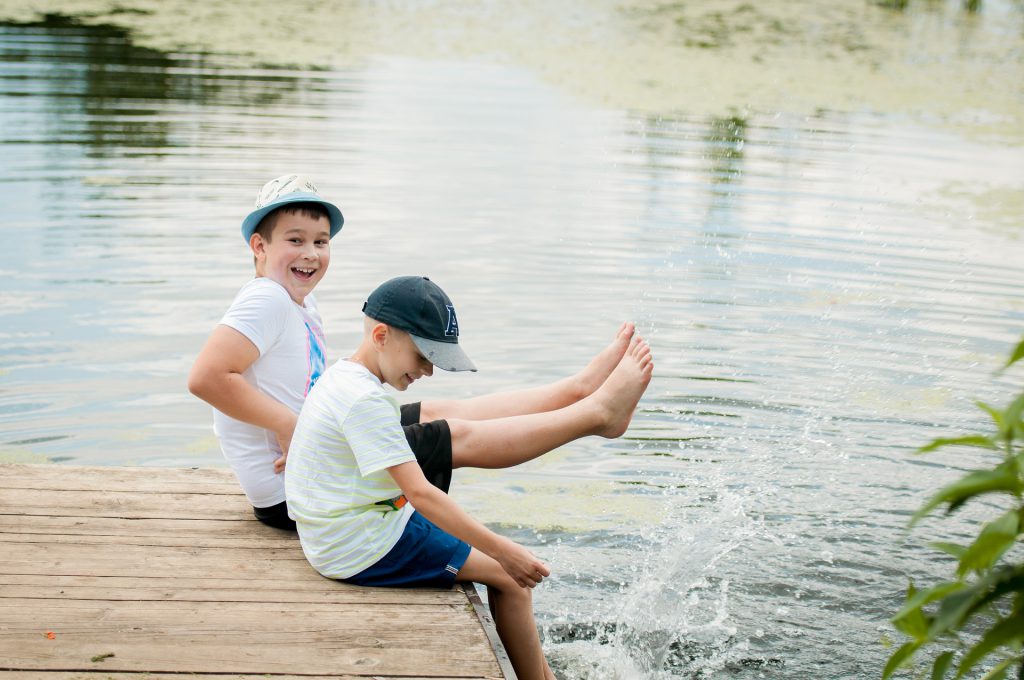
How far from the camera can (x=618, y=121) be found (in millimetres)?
12859

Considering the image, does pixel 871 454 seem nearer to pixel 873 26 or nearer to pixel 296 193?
pixel 296 193

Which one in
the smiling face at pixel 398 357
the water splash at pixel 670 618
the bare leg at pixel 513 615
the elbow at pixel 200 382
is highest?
the smiling face at pixel 398 357

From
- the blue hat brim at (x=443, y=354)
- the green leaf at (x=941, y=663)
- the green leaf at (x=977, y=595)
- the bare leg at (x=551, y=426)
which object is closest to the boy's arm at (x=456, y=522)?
the blue hat brim at (x=443, y=354)

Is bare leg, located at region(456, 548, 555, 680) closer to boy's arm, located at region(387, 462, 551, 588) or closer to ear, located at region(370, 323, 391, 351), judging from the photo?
boy's arm, located at region(387, 462, 551, 588)

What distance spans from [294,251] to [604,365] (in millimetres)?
1048

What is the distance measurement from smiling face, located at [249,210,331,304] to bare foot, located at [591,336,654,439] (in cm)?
91

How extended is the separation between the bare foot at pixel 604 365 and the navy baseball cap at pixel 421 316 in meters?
0.82

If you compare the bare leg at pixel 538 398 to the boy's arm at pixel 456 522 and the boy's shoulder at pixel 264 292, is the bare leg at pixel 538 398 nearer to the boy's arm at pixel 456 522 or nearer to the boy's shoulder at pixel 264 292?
Result: the boy's shoulder at pixel 264 292

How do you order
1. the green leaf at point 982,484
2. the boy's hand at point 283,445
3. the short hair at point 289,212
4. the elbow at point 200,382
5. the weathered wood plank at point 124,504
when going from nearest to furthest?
the green leaf at point 982,484, the elbow at point 200,382, the boy's hand at point 283,445, the short hair at point 289,212, the weathered wood plank at point 124,504

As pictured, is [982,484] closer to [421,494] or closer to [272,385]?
[421,494]

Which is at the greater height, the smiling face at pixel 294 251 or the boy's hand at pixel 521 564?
the smiling face at pixel 294 251

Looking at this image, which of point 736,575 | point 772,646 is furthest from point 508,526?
point 772,646

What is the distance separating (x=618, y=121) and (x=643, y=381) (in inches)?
383

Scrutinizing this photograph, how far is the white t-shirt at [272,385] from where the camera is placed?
334 cm
